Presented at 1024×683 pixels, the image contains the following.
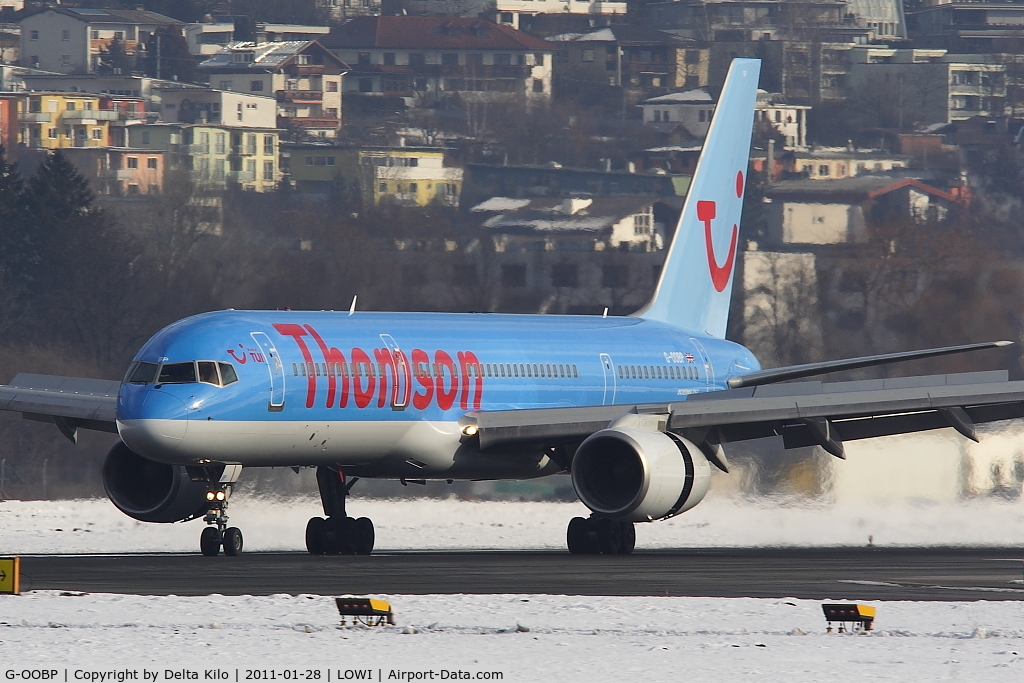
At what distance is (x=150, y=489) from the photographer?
27641 millimetres

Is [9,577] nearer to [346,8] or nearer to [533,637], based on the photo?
[533,637]

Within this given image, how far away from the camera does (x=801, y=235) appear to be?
8912cm

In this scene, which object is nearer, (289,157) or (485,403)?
(485,403)

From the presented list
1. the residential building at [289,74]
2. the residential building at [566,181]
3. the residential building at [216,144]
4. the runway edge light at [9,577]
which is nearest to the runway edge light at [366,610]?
the runway edge light at [9,577]

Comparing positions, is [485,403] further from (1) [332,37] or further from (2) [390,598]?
(1) [332,37]

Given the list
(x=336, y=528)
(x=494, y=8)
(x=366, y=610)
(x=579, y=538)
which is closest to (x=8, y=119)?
(x=494, y=8)

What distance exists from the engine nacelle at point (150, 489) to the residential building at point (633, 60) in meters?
141

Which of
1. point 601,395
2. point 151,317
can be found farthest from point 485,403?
point 151,317

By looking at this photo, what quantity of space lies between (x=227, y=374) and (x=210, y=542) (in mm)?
2282

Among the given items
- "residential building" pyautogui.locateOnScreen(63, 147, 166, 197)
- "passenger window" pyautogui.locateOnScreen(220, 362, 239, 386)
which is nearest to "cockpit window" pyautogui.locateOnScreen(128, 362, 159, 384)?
"passenger window" pyautogui.locateOnScreen(220, 362, 239, 386)

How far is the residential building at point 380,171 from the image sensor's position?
8856cm

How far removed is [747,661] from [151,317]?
42.0m

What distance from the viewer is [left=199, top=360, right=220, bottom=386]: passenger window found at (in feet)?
82.0

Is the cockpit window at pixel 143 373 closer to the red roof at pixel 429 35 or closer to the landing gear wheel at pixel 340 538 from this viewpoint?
the landing gear wheel at pixel 340 538
